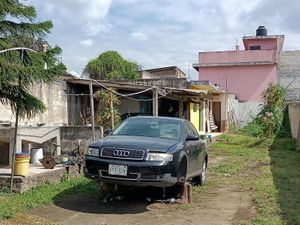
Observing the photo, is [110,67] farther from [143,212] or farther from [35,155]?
[143,212]

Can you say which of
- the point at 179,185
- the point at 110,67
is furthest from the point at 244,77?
the point at 179,185

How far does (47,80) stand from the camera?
303 inches

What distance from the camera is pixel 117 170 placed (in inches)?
295

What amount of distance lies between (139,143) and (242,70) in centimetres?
2974

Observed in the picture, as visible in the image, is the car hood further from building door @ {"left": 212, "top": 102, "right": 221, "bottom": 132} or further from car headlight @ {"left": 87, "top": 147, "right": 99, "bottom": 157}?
building door @ {"left": 212, "top": 102, "right": 221, "bottom": 132}

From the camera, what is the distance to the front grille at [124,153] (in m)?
7.54

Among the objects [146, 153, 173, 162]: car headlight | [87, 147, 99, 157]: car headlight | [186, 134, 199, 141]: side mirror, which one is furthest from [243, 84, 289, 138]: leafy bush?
[87, 147, 99, 157]: car headlight

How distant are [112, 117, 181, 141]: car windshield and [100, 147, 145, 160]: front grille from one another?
105cm

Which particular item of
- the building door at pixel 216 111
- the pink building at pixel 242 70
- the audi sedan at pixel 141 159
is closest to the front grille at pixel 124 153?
the audi sedan at pixel 141 159

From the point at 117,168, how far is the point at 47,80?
6.27 feet

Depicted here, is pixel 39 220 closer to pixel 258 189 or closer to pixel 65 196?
pixel 65 196

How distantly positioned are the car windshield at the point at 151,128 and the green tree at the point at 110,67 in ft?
90.3

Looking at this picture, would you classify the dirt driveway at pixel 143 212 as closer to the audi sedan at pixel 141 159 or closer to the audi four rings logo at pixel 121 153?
the audi sedan at pixel 141 159

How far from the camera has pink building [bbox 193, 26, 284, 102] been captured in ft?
116
